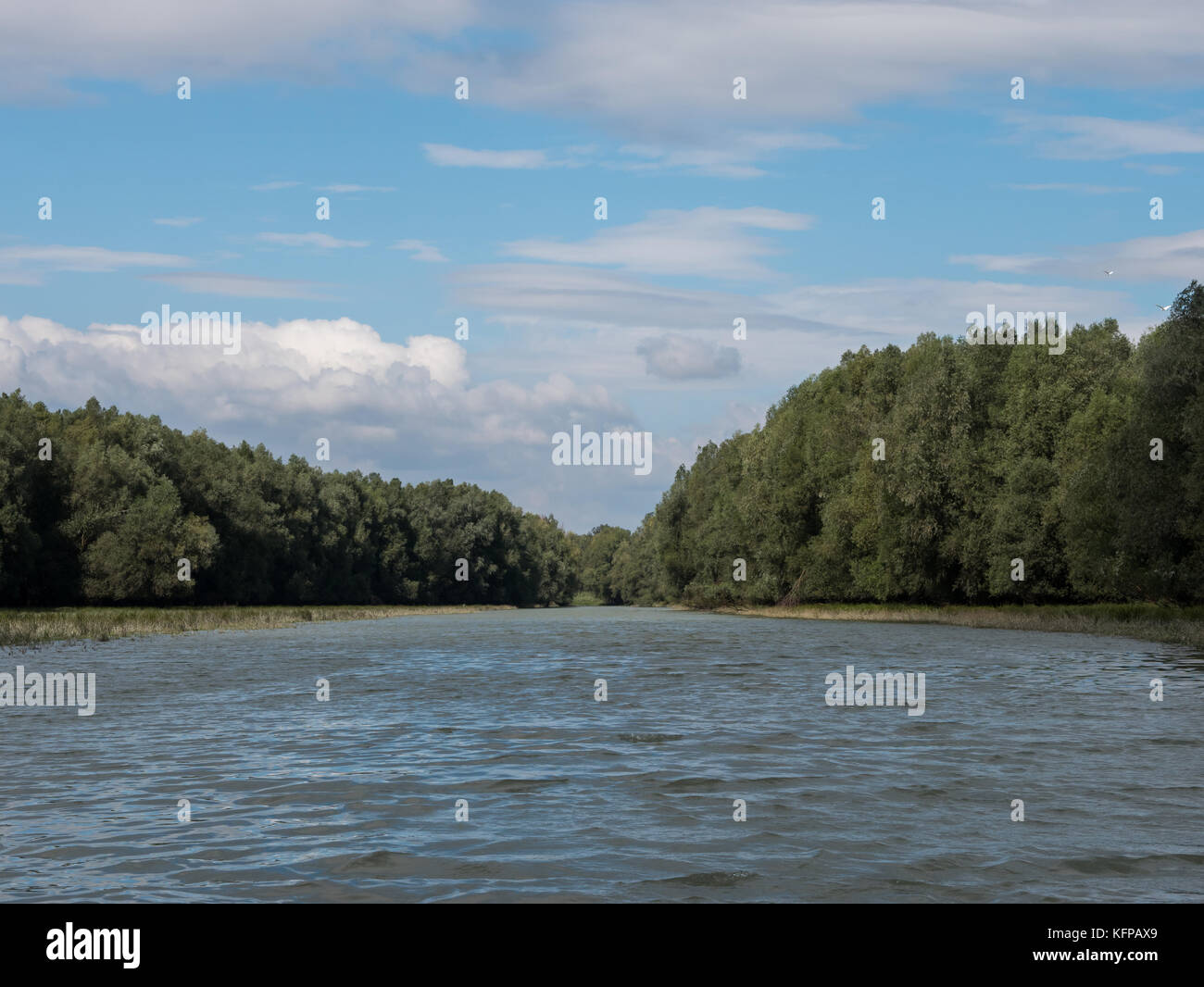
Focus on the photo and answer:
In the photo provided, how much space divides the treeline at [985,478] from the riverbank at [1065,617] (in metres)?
1.31

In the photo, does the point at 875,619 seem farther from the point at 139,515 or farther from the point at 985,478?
the point at 139,515

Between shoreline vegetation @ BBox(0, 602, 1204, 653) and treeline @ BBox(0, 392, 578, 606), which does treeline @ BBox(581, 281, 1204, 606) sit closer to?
shoreline vegetation @ BBox(0, 602, 1204, 653)

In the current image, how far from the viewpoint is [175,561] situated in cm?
10669

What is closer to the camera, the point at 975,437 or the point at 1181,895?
the point at 1181,895

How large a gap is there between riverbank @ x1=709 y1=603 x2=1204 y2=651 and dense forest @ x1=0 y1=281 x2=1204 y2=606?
4.48 ft

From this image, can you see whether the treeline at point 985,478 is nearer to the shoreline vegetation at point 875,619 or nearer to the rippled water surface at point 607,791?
the shoreline vegetation at point 875,619

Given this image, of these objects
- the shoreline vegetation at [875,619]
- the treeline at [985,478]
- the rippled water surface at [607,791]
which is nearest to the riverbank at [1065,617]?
the shoreline vegetation at [875,619]

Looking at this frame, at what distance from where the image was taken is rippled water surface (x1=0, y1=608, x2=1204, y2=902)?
43.5ft

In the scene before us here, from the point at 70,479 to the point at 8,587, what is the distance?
13.7 meters

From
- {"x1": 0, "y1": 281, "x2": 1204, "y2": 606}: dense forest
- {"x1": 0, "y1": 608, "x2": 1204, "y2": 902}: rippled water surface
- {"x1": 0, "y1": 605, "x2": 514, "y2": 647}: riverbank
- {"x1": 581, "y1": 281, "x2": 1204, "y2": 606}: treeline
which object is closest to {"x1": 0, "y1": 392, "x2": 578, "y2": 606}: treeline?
{"x1": 0, "y1": 281, "x2": 1204, "y2": 606}: dense forest

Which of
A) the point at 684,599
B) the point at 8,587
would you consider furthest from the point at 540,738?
the point at 684,599

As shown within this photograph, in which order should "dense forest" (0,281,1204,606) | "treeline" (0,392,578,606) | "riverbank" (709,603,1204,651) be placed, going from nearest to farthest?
"riverbank" (709,603,1204,651), "dense forest" (0,281,1204,606), "treeline" (0,392,578,606)

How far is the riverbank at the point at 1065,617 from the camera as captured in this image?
57.4 m
